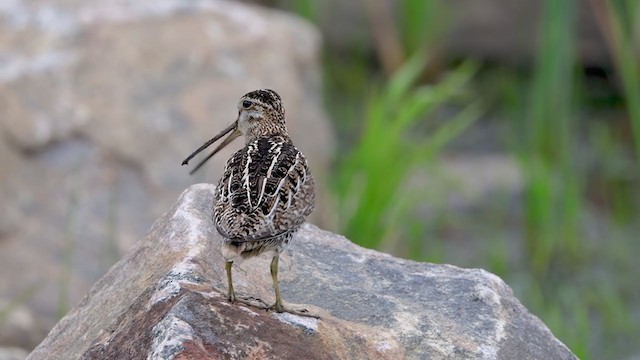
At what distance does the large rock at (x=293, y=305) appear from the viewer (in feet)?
12.4

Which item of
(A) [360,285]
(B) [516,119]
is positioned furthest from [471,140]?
(A) [360,285]

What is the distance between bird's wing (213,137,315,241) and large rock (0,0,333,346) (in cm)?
253

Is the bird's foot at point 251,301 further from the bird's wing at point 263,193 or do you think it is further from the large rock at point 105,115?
the large rock at point 105,115

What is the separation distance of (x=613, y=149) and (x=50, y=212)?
17.1 ft

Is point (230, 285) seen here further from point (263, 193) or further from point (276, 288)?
point (263, 193)

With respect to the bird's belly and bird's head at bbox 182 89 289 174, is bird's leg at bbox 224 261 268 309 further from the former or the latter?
bird's head at bbox 182 89 289 174

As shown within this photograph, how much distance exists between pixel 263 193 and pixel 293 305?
413mm

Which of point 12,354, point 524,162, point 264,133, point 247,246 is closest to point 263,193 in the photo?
point 247,246

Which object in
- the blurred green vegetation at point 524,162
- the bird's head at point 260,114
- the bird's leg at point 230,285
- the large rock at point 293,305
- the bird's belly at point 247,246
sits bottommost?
the blurred green vegetation at point 524,162

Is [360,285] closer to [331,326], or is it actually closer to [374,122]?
[331,326]

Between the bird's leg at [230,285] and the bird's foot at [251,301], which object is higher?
the bird's leg at [230,285]

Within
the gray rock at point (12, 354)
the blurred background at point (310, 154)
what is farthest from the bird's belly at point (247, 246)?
the blurred background at point (310, 154)

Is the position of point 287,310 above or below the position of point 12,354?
above

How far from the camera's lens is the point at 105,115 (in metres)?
7.45
